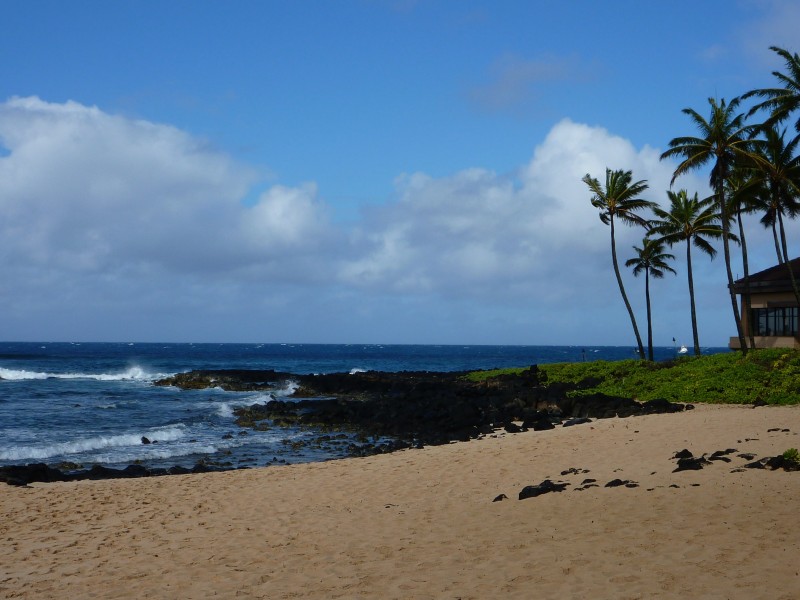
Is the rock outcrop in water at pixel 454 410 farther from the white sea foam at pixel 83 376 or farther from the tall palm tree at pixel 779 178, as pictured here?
the white sea foam at pixel 83 376

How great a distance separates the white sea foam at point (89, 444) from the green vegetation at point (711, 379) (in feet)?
55.3

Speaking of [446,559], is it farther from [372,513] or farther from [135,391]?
[135,391]

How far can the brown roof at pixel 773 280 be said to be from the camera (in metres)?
38.5

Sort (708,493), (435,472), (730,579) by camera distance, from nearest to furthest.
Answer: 1. (730,579)
2. (708,493)
3. (435,472)

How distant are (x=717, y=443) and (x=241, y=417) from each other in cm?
2222

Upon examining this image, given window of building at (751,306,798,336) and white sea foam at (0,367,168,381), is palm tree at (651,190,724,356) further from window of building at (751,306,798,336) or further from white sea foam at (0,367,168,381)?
white sea foam at (0,367,168,381)

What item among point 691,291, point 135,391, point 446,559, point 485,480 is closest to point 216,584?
point 446,559

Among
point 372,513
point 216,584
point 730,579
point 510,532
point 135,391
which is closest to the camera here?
point 730,579

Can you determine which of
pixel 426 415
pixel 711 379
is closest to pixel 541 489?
pixel 426 415

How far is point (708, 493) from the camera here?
34.4 ft

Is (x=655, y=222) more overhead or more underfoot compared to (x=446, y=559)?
more overhead

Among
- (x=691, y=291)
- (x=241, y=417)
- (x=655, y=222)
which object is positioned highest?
(x=655, y=222)

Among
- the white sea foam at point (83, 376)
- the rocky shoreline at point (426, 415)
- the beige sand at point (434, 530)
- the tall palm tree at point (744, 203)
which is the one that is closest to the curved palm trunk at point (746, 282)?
the tall palm tree at point (744, 203)

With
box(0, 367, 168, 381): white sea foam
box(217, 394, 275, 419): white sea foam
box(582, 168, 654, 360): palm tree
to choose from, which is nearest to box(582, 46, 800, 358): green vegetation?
box(582, 168, 654, 360): palm tree
